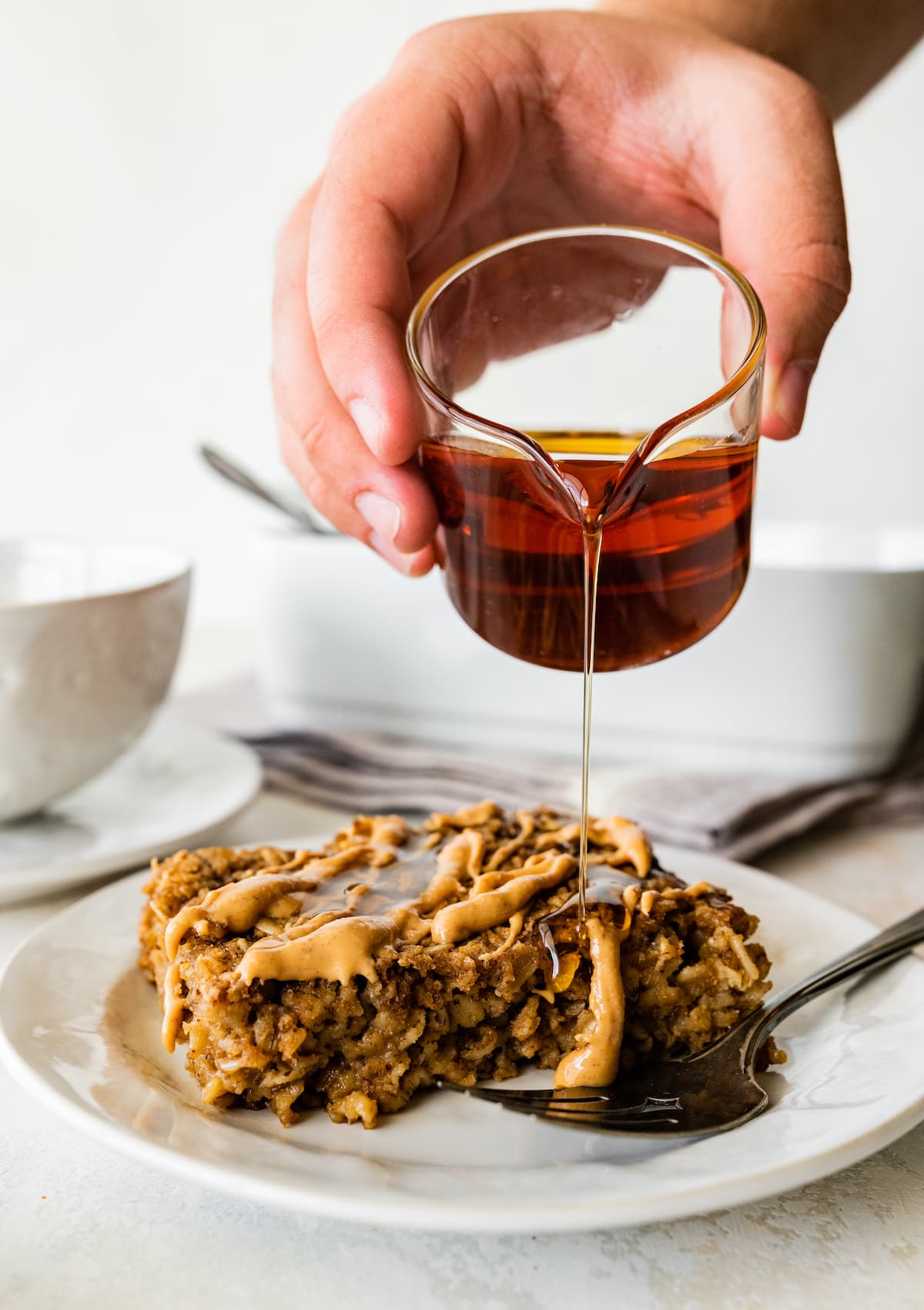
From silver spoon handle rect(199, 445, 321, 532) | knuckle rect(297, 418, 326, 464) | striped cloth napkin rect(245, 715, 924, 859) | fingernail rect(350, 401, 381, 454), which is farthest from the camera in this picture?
silver spoon handle rect(199, 445, 321, 532)

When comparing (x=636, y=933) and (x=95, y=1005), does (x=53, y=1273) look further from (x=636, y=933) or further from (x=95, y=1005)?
(x=636, y=933)

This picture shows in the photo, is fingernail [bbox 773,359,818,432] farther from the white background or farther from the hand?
the white background

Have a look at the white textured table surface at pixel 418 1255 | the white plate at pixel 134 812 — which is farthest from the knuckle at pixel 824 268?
the white plate at pixel 134 812

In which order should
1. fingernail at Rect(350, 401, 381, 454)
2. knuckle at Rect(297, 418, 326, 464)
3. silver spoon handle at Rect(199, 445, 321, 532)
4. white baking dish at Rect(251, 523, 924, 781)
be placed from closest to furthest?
fingernail at Rect(350, 401, 381, 454) → knuckle at Rect(297, 418, 326, 464) → white baking dish at Rect(251, 523, 924, 781) → silver spoon handle at Rect(199, 445, 321, 532)

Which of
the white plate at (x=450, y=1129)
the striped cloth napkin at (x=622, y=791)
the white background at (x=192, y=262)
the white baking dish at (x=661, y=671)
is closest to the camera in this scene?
the white plate at (x=450, y=1129)

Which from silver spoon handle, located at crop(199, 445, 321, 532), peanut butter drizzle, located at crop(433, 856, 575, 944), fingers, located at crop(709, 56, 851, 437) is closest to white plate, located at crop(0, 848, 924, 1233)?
peanut butter drizzle, located at crop(433, 856, 575, 944)

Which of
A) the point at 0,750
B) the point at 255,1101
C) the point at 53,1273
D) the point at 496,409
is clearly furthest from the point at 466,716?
the point at 53,1273

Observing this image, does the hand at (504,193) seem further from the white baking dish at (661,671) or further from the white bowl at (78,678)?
the white baking dish at (661,671)

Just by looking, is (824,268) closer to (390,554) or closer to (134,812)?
(390,554)
